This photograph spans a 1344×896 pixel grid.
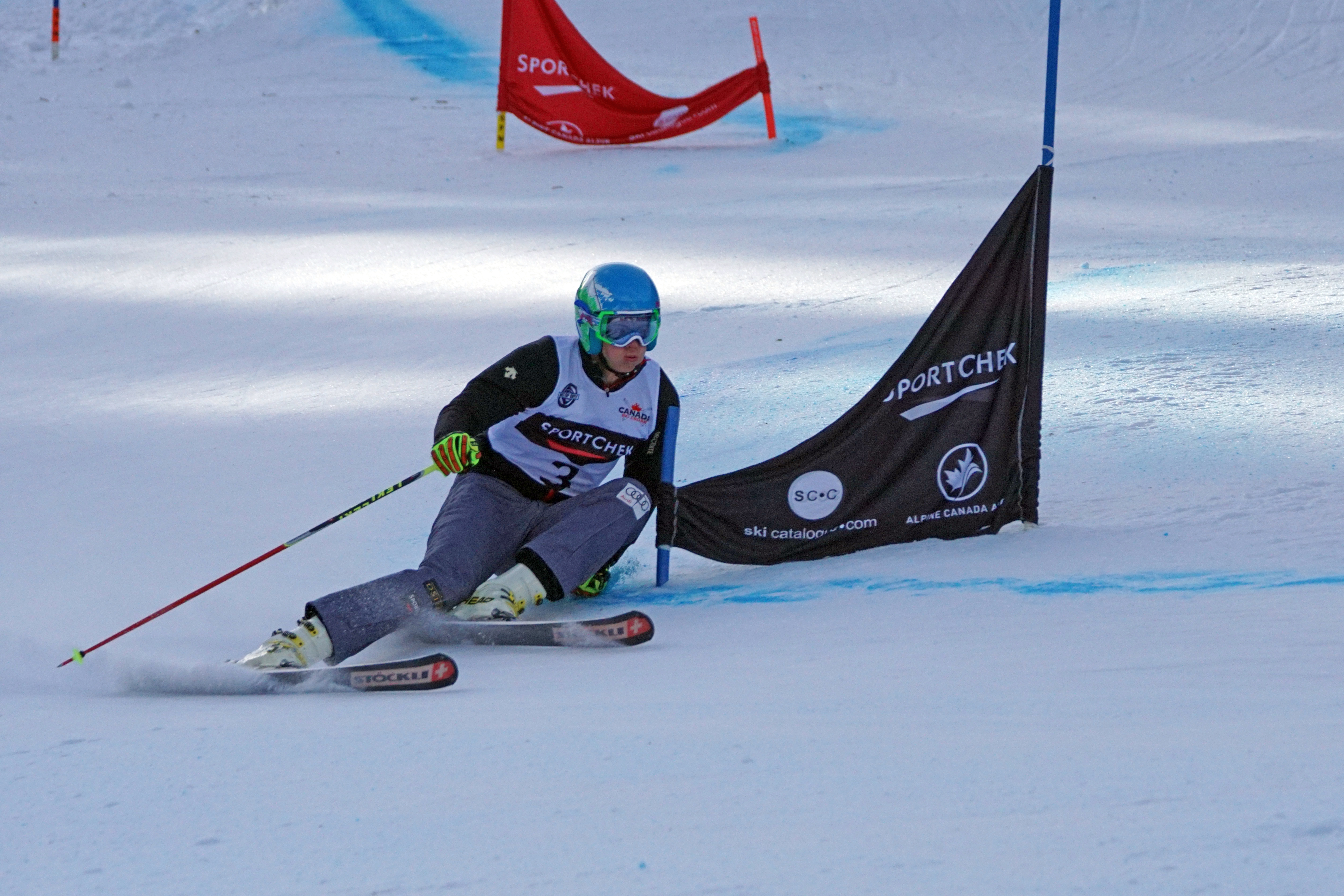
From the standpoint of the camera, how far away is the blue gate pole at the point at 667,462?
11.6 ft

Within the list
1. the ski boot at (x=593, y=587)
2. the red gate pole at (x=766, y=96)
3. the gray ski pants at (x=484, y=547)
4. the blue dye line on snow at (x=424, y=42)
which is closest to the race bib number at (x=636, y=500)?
the gray ski pants at (x=484, y=547)

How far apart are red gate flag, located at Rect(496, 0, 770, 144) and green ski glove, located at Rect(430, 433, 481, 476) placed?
25.9 ft

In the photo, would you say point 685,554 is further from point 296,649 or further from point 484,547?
point 296,649

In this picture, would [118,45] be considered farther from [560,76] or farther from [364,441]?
[364,441]

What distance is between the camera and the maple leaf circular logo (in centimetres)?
362

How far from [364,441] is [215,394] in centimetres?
92

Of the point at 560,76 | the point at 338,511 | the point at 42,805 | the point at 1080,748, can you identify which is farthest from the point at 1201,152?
the point at 42,805

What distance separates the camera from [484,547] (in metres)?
3.32

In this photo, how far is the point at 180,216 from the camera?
27.7 feet

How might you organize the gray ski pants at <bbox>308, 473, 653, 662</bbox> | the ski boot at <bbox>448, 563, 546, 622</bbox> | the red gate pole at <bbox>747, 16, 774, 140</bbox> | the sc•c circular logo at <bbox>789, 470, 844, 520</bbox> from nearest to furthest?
the gray ski pants at <bbox>308, 473, 653, 662</bbox> → the ski boot at <bbox>448, 563, 546, 622</bbox> → the sc•c circular logo at <bbox>789, 470, 844, 520</bbox> → the red gate pole at <bbox>747, 16, 774, 140</bbox>

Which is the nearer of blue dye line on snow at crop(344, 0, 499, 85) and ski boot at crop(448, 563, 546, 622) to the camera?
ski boot at crop(448, 563, 546, 622)

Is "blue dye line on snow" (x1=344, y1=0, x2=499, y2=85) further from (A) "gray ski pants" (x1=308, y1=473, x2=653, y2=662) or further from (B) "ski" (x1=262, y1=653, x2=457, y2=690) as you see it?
(B) "ski" (x1=262, y1=653, x2=457, y2=690)

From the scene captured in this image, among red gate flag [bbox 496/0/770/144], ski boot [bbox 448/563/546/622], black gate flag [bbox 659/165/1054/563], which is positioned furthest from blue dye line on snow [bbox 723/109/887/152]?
ski boot [bbox 448/563/546/622]

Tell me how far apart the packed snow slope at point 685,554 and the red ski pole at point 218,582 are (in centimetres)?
6
